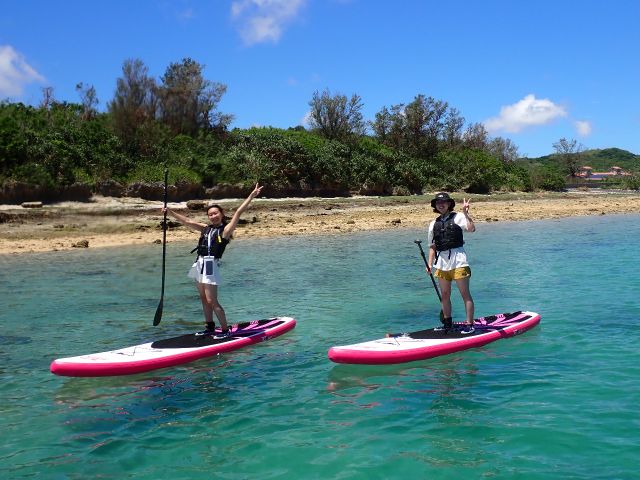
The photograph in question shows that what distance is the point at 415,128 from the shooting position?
55.0 metres

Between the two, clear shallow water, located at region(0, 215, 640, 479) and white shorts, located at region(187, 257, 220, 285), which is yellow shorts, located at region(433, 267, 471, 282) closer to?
clear shallow water, located at region(0, 215, 640, 479)

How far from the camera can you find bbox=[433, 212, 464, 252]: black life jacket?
8031mm

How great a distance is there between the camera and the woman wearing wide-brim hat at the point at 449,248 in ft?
26.4

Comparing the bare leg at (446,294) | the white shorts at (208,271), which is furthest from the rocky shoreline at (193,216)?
the bare leg at (446,294)

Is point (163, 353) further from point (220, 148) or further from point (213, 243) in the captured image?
point (220, 148)

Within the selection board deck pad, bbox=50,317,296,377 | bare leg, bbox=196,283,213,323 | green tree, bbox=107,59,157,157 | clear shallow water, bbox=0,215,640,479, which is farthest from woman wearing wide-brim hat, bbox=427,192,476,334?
green tree, bbox=107,59,157,157

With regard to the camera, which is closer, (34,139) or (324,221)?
(34,139)

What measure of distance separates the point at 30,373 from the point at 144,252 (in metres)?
12.5

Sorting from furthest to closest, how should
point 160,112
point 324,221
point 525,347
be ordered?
point 160,112
point 324,221
point 525,347

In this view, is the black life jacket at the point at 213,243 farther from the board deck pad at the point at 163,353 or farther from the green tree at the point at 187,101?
the green tree at the point at 187,101

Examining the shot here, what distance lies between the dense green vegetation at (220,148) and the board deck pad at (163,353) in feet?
61.8

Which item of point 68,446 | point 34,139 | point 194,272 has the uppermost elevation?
point 34,139

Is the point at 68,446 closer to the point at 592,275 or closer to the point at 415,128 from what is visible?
the point at 592,275

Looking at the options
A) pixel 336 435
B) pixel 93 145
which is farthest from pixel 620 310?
pixel 93 145
